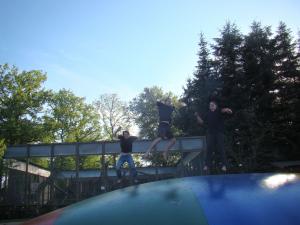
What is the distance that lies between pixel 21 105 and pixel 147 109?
69.9ft

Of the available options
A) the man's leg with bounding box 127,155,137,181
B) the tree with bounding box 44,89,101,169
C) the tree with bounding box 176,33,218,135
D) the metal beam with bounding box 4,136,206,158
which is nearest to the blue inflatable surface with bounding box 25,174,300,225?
the man's leg with bounding box 127,155,137,181

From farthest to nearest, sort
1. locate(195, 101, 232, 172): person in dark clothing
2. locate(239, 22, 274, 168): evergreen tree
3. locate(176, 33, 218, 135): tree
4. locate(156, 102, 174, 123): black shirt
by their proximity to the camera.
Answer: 1. locate(176, 33, 218, 135): tree
2. locate(239, 22, 274, 168): evergreen tree
3. locate(156, 102, 174, 123): black shirt
4. locate(195, 101, 232, 172): person in dark clothing

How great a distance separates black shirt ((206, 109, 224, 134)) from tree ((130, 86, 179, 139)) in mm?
41158

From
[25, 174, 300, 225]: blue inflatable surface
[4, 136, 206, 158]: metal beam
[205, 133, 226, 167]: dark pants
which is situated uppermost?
[4, 136, 206, 158]: metal beam

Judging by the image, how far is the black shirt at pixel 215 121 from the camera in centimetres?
977

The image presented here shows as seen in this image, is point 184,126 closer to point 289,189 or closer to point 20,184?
point 20,184

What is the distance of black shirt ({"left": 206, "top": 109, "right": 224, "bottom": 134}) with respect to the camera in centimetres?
977

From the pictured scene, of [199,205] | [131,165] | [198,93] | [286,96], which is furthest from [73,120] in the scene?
[199,205]

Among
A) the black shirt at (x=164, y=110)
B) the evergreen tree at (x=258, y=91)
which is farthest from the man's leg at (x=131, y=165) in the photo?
the evergreen tree at (x=258, y=91)

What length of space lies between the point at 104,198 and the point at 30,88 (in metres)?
38.5

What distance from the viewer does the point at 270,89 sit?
30.8m

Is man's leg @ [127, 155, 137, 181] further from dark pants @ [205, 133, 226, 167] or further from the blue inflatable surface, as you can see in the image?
the blue inflatable surface

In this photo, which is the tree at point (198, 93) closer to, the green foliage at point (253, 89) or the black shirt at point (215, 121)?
the green foliage at point (253, 89)

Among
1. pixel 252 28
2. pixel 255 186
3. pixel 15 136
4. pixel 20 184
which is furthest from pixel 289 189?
pixel 15 136
